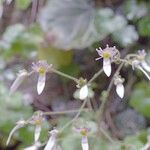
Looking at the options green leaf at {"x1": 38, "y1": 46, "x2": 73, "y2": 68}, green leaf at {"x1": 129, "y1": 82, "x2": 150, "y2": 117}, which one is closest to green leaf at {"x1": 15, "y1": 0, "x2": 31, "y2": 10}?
green leaf at {"x1": 38, "y1": 46, "x2": 73, "y2": 68}

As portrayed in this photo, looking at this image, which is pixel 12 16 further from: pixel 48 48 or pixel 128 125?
pixel 128 125

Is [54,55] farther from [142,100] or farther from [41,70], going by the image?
[41,70]

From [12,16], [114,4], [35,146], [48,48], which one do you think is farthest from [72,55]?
[35,146]

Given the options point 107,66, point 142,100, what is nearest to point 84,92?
point 107,66

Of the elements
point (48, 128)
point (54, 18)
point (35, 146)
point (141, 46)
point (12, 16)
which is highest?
point (12, 16)

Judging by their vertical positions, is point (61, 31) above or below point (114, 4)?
below

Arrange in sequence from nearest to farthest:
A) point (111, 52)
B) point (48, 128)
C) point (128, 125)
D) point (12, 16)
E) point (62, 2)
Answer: point (111, 52)
point (48, 128)
point (128, 125)
point (62, 2)
point (12, 16)
